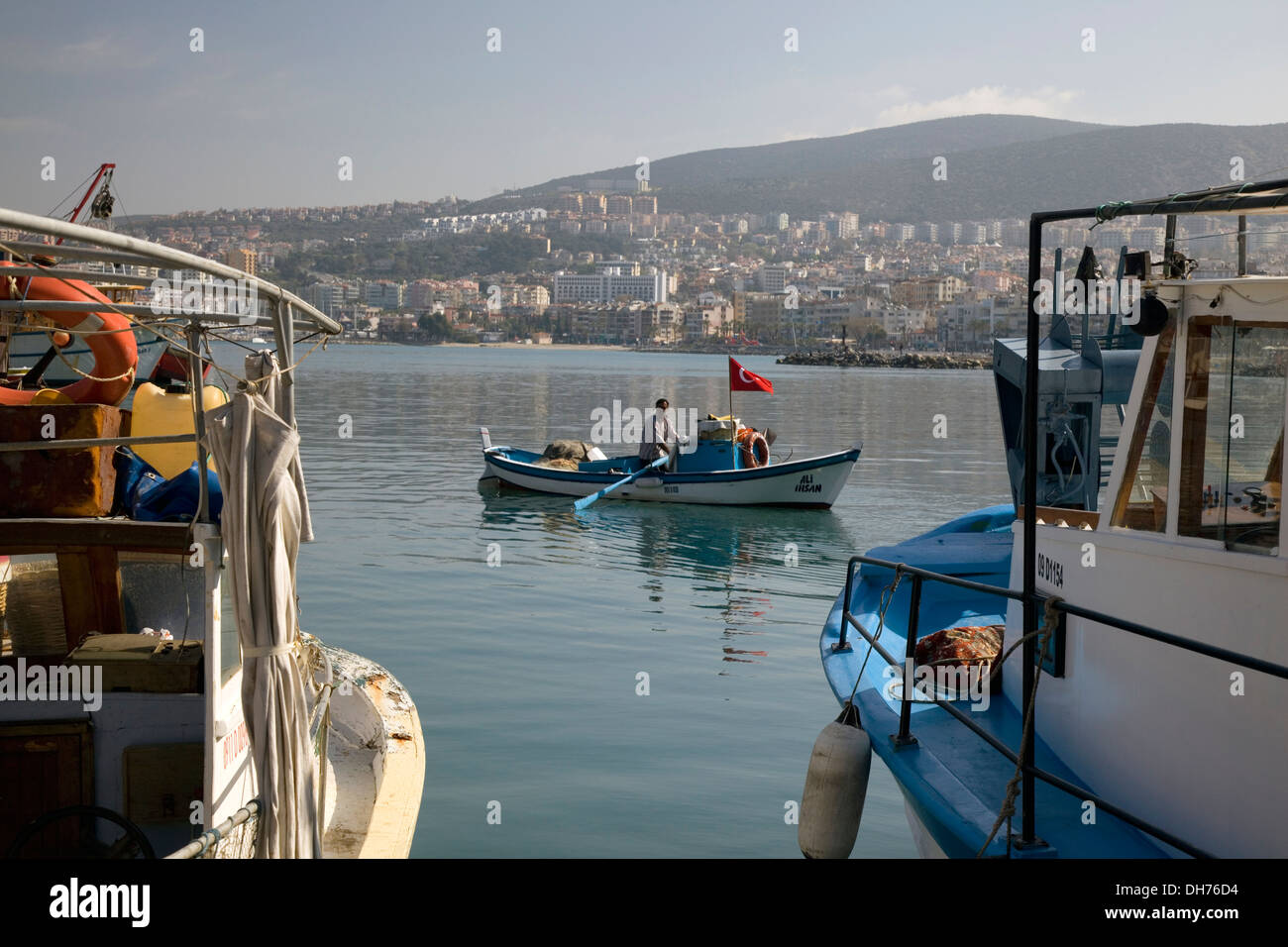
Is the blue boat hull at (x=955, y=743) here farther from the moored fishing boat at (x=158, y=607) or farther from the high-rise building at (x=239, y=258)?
the high-rise building at (x=239, y=258)

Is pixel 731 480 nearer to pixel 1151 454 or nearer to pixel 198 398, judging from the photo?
pixel 1151 454

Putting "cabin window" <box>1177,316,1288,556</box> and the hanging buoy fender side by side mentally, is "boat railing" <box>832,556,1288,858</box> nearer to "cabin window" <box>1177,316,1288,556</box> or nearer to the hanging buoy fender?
the hanging buoy fender

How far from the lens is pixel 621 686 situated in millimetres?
12305

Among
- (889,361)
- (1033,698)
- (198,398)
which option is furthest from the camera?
(889,361)

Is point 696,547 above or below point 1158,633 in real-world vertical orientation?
below

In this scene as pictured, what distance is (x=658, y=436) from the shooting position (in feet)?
84.0

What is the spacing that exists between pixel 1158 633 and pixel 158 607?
4366 mm

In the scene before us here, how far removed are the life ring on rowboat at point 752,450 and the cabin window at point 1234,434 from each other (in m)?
20.5

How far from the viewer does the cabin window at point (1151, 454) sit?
201 inches

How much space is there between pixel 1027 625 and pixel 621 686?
26.1 feet

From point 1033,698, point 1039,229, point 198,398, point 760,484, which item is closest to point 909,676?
point 1033,698

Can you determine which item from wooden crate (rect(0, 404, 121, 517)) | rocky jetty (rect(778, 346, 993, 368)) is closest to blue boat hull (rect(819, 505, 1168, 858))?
wooden crate (rect(0, 404, 121, 517))

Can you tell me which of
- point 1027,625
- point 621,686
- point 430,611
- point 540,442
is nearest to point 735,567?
point 430,611
